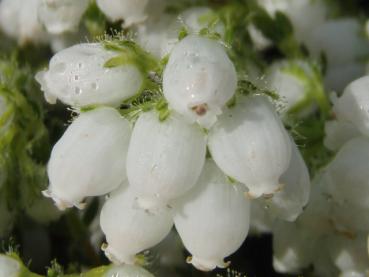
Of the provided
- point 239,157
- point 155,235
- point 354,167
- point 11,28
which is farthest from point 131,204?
point 11,28

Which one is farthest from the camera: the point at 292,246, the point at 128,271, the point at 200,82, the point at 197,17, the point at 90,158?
the point at 197,17

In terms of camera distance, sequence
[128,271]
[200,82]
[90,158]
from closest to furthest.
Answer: [200,82]
[90,158]
[128,271]

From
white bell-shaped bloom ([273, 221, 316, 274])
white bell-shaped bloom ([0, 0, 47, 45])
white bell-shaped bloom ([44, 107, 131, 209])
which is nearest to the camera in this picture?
white bell-shaped bloom ([44, 107, 131, 209])

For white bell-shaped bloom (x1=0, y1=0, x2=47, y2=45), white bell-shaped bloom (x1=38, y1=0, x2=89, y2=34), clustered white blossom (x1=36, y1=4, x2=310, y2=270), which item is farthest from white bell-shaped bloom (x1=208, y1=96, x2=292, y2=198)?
white bell-shaped bloom (x1=0, y1=0, x2=47, y2=45)

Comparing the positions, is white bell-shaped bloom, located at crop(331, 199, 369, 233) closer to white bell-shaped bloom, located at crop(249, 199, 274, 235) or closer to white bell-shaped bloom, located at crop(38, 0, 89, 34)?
white bell-shaped bloom, located at crop(249, 199, 274, 235)

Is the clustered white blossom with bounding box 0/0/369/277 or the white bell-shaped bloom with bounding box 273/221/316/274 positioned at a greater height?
the clustered white blossom with bounding box 0/0/369/277

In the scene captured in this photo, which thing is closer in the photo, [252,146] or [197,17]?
[252,146]

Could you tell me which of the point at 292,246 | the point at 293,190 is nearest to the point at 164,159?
the point at 293,190

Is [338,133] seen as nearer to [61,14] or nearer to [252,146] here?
[252,146]
